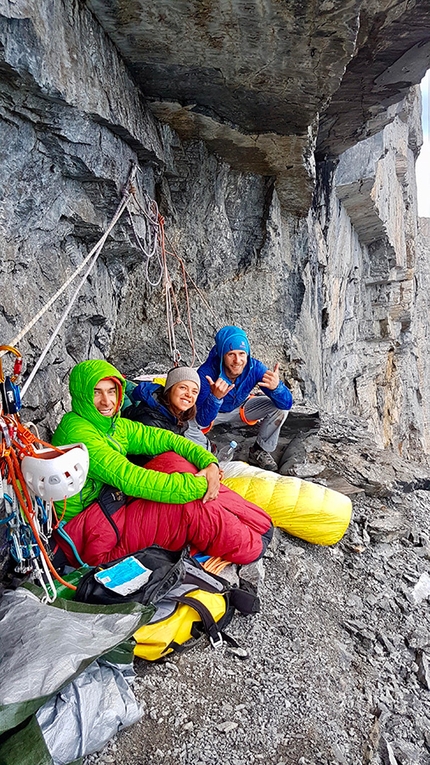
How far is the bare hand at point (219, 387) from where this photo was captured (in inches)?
191

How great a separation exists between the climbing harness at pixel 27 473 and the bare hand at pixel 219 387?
2210 mm

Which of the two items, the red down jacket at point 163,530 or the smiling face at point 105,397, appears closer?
the red down jacket at point 163,530

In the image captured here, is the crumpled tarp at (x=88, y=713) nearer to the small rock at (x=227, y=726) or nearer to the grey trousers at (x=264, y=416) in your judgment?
the small rock at (x=227, y=726)

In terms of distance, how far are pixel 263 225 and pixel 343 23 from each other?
357 cm

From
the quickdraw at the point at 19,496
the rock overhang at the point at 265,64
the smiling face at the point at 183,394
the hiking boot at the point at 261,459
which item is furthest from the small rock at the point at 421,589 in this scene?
the rock overhang at the point at 265,64

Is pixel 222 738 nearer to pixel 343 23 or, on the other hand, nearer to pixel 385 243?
pixel 343 23

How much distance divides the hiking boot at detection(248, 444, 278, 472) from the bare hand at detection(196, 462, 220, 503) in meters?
2.25

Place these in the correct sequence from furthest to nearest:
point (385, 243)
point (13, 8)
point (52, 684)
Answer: point (385, 243) < point (13, 8) < point (52, 684)

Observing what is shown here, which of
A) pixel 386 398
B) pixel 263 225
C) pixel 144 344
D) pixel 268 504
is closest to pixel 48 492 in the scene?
pixel 268 504

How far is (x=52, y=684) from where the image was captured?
85.4 inches

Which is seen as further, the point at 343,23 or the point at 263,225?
the point at 263,225

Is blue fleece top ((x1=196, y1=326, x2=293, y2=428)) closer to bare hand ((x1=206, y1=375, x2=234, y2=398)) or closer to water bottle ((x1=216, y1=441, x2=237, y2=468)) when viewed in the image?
bare hand ((x1=206, y1=375, x2=234, y2=398))

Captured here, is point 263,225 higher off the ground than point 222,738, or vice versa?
point 263,225

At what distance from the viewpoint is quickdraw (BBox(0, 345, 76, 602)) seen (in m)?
2.60
